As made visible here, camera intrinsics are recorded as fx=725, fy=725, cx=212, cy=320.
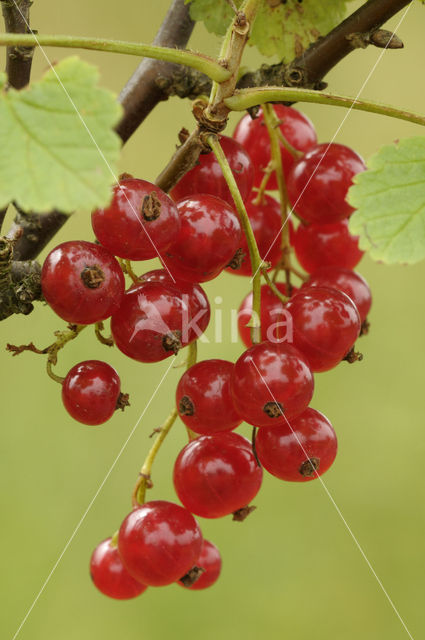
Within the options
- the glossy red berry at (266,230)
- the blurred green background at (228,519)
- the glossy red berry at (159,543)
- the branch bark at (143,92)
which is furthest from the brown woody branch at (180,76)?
the blurred green background at (228,519)

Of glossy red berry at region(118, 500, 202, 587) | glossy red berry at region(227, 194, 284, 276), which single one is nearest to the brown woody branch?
glossy red berry at region(227, 194, 284, 276)

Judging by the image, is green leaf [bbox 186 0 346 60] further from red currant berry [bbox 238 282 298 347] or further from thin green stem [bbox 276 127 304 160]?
red currant berry [bbox 238 282 298 347]

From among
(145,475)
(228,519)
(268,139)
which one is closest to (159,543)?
(145,475)

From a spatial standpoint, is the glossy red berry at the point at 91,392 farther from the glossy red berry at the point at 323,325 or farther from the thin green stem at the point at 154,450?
the glossy red berry at the point at 323,325

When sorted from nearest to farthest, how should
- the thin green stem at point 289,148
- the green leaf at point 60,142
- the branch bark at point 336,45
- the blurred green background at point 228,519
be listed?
the green leaf at point 60,142 → the branch bark at point 336,45 → the thin green stem at point 289,148 → the blurred green background at point 228,519

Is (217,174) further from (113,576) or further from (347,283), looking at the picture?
(113,576)

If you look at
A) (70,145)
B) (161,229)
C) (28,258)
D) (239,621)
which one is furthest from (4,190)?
(239,621)
